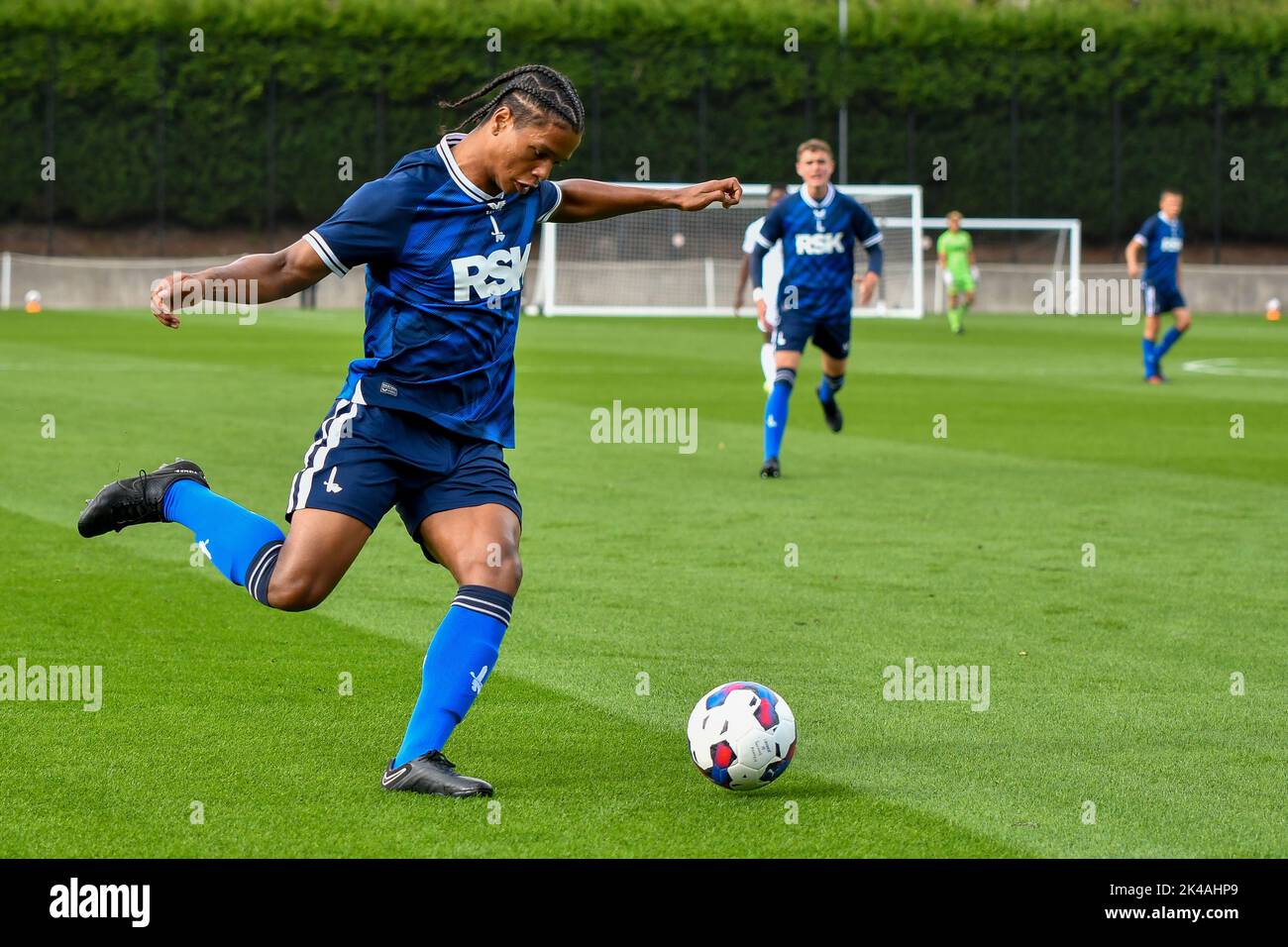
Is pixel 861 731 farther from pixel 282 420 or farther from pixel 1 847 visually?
pixel 282 420

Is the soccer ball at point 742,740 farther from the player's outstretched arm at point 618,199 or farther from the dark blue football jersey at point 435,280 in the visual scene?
the player's outstretched arm at point 618,199

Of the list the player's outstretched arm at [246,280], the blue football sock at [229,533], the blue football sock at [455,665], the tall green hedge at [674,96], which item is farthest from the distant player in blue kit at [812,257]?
the tall green hedge at [674,96]

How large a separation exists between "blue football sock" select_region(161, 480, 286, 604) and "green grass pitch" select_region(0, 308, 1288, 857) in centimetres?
51

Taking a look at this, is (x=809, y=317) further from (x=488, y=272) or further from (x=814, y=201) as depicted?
(x=488, y=272)

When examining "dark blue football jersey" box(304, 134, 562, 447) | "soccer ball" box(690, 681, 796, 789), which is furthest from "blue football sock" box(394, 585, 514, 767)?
"soccer ball" box(690, 681, 796, 789)

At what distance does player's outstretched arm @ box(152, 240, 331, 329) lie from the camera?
4852mm

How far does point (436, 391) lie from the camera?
524cm

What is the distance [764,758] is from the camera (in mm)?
5105

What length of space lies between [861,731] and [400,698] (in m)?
1.45

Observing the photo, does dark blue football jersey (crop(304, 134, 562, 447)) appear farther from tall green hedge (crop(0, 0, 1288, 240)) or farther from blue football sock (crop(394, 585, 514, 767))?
tall green hedge (crop(0, 0, 1288, 240))

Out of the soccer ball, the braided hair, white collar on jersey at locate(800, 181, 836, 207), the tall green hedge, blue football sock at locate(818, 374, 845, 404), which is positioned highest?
the tall green hedge

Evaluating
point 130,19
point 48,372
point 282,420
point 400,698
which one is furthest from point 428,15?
point 400,698
